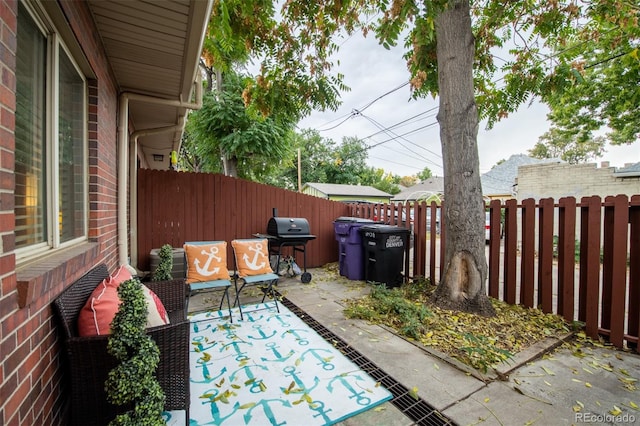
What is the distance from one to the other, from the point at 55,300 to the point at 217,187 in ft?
14.2

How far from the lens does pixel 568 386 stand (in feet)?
7.55

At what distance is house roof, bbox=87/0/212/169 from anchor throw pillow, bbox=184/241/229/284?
196cm

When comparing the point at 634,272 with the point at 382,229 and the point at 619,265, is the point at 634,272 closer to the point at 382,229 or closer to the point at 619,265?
the point at 619,265

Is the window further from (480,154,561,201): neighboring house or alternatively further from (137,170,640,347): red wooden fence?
(480,154,561,201): neighboring house

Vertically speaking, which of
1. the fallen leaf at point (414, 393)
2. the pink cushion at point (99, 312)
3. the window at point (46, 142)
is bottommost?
the fallen leaf at point (414, 393)

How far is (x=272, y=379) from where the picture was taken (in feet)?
7.79

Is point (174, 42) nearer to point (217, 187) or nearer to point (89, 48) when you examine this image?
point (89, 48)

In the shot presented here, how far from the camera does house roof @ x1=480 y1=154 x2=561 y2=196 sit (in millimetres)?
19672

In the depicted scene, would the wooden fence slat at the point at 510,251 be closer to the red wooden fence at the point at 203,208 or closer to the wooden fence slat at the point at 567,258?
the wooden fence slat at the point at 567,258

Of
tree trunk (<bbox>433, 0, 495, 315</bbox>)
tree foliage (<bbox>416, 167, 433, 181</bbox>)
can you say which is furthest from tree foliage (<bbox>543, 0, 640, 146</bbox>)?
tree foliage (<bbox>416, 167, 433, 181</bbox>)

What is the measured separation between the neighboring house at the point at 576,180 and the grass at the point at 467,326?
10.9m

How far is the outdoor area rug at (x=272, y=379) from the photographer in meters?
1.98

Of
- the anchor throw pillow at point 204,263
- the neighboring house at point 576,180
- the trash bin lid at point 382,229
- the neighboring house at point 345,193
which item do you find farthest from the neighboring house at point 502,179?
the anchor throw pillow at point 204,263

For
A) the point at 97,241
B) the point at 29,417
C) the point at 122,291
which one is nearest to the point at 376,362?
the point at 122,291
